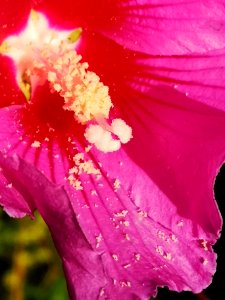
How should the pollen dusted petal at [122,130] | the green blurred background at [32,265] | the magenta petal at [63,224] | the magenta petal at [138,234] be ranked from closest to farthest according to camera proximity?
1. the magenta petal at [63,224]
2. the magenta petal at [138,234]
3. the pollen dusted petal at [122,130]
4. the green blurred background at [32,265]

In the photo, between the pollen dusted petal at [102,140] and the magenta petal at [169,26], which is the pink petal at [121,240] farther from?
the magenta petal at [169,26]

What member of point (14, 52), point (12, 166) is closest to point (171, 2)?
point (14, 52)

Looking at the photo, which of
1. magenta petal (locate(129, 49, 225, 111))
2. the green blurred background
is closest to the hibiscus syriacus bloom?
magenta petal (locate(129, 49, 225, 111))

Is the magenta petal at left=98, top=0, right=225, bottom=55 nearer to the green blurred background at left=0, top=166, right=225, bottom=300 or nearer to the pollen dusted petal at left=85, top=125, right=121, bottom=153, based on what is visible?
the pollen dusted petal at left=85, top=125, right=121, bottom=153

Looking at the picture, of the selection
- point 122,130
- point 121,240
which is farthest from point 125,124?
point 121,240

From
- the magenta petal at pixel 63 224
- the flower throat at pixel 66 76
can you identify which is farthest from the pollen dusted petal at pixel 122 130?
the magenta petal at pixel 63 224

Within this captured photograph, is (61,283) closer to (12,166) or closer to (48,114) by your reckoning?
(48,114)
